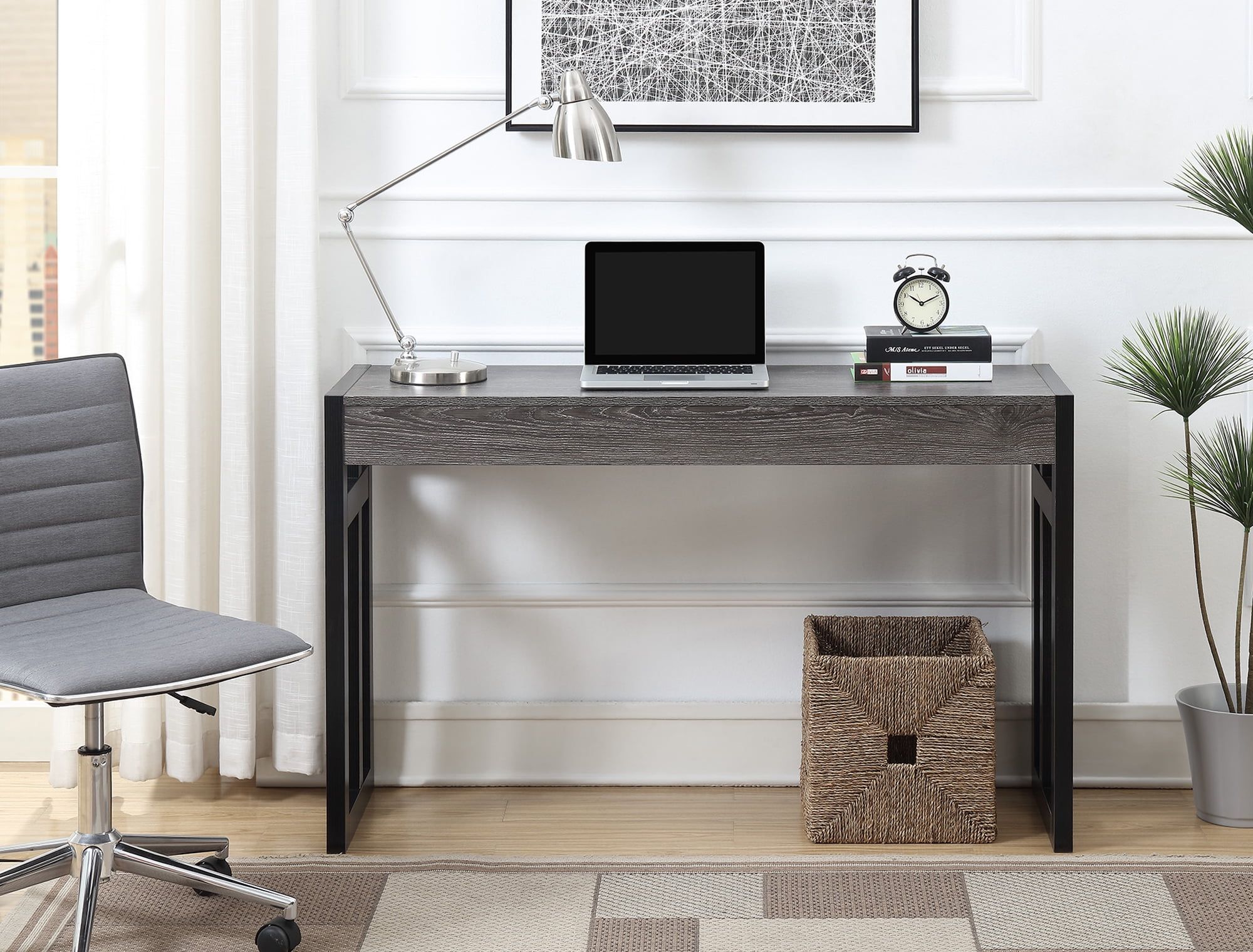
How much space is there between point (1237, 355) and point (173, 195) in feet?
6.46

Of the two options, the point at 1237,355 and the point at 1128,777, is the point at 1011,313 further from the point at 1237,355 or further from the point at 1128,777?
the point at 1128,777

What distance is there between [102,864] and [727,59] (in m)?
1.77

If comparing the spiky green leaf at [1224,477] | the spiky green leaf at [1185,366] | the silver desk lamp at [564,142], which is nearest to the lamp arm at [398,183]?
the silver desk lamp at [564,142]

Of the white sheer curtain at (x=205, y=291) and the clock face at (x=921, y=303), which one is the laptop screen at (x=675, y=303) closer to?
the clock face at (x=921, y=303)

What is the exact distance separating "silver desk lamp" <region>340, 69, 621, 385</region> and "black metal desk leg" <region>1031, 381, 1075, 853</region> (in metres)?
0.89

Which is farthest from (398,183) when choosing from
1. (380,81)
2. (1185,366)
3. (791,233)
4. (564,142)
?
(1185,366)

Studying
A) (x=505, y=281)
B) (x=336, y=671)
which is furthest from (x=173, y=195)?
(x=336, y=671)

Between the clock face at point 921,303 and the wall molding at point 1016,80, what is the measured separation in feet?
1.27

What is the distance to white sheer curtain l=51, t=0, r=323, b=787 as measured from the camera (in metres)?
2.44

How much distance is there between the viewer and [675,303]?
241 cm

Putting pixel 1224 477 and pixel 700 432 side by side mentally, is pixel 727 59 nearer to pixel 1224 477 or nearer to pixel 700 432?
pixel 700 432

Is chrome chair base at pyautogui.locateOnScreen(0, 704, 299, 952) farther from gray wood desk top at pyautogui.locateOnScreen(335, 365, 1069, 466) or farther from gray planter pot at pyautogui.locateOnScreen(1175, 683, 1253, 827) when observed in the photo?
gray planter pot at pyautogui.locateOnScreen(1175, 683, 1253, 827)

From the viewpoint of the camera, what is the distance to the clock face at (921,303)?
2447 millimetres

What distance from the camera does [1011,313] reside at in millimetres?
2605
